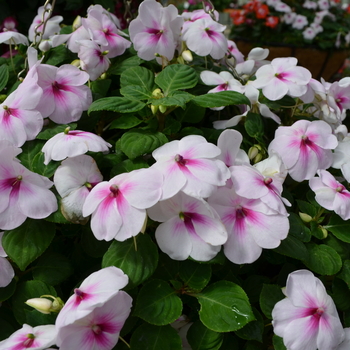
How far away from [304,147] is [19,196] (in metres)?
0.44

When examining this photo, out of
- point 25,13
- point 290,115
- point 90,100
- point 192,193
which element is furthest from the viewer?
point 25,13

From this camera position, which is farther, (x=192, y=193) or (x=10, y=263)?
(x=10, y=263)

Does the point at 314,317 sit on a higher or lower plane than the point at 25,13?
higher

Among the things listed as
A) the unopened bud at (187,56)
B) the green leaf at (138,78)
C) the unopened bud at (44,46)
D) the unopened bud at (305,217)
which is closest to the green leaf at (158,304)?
the unopened bud at (305,217)

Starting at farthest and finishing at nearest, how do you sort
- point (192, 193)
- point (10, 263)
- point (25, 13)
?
point (25, 13) → point (10, 263) → point (192, 193)

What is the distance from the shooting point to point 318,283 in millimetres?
575

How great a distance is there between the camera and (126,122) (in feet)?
2.40

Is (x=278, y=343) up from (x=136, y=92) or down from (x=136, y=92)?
down

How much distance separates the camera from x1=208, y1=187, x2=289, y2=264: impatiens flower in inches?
22.1

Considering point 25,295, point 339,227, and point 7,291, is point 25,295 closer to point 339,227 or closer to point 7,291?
point 7,291

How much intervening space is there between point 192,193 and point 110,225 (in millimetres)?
105

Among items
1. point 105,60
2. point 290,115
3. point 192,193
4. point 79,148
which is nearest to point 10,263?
point 79,148

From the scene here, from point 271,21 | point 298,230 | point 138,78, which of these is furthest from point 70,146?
point 271,21

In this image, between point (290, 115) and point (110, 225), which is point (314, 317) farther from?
point (290, 115)
